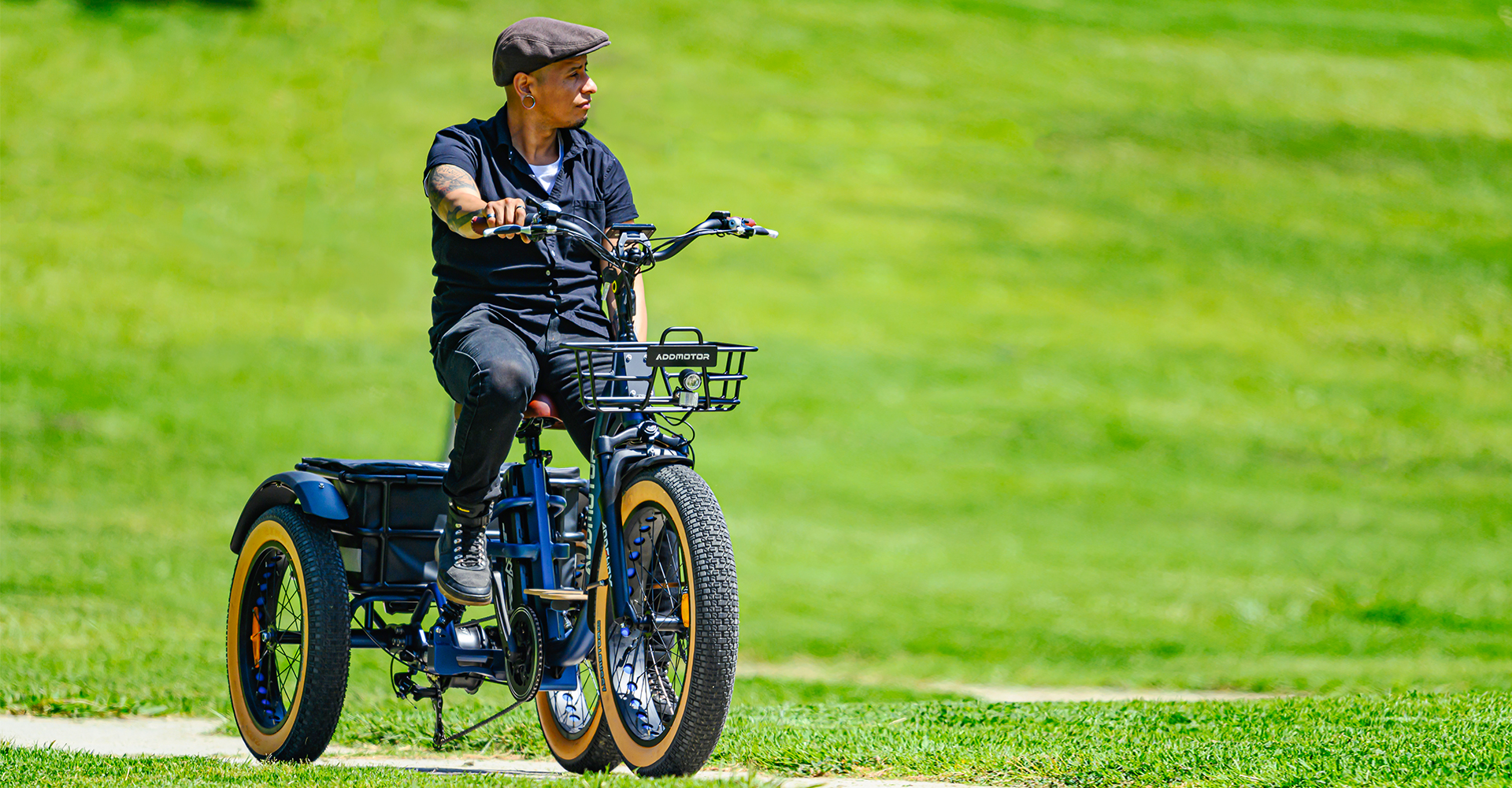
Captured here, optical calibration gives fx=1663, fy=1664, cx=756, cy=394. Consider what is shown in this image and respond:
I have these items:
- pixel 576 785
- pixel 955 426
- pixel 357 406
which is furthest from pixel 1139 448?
pixel 576 785

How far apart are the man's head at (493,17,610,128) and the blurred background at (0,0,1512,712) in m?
4.14

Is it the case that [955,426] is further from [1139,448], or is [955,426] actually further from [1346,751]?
[1346,751]

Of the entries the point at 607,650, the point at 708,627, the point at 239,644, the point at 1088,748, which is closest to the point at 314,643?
the point at 239,644

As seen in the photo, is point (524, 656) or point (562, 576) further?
point (562, 576)

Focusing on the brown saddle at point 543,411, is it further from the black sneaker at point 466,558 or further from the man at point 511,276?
the black sneaker at point 466,558

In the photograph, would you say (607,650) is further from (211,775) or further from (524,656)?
(211,775)

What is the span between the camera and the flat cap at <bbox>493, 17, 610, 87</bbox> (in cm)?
546

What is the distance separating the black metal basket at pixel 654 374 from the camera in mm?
5082

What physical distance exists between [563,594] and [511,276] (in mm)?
1092

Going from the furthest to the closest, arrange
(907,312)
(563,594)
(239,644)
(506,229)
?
(907,312)
(239,644)
(563,594)
(506,229)

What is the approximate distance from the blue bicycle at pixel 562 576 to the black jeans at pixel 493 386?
9 cm

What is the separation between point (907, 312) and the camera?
2680 cm

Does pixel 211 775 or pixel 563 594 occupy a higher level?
pixel 563 594

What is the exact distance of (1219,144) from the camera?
33.9 metres
